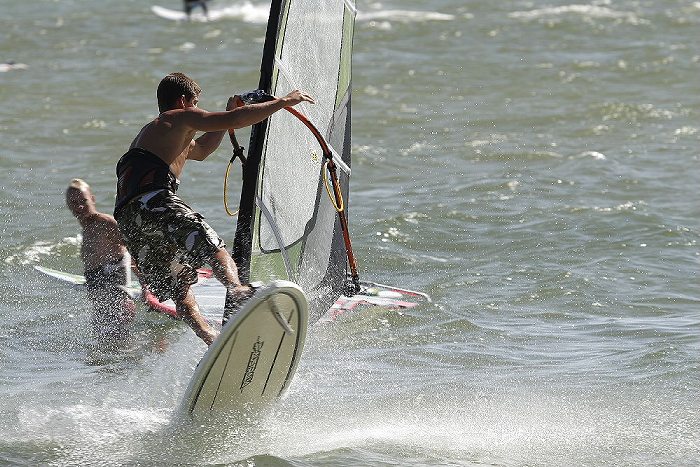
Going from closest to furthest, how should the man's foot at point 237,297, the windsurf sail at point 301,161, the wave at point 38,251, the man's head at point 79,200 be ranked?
1. the man's foot at point 237,297
2. the windsurf sail at point 301,161
3. the man's head at point 79,200
4. the wave at point 38,251

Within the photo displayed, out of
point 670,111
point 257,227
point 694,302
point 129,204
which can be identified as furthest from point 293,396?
point 670,111

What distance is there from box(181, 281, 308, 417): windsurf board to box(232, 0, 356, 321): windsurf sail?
0.43m

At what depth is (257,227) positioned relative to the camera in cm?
557

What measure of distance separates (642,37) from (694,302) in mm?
13770

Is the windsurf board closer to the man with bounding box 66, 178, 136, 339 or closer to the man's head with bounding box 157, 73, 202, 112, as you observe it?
the man's head with bounding box 157, 73, 202, 112

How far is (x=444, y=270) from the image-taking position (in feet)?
27.9

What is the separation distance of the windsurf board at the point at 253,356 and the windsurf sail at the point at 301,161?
43cm

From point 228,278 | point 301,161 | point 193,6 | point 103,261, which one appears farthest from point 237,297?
point 193,6

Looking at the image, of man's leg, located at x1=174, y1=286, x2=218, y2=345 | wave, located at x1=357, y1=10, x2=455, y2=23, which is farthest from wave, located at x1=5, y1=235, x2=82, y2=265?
wave, located at x1=357, y1=10, x2=455, y2=23

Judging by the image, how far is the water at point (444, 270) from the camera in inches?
212

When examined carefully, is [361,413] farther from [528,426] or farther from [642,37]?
[642,37]

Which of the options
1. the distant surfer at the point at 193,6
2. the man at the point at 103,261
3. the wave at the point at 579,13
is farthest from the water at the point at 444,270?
the distant surfer at the point at 193,6

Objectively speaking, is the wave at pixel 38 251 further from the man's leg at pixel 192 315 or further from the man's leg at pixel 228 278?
the man's leg at pixel 228 278

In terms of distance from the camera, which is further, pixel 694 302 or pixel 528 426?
pixel 694 302
